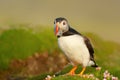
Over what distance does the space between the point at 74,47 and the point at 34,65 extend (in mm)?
18499

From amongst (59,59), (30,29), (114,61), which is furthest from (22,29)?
(114,61)

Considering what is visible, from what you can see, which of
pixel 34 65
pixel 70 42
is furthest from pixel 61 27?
pixel 34 65

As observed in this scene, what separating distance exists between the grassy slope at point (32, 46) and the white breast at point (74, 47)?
53.0 feet

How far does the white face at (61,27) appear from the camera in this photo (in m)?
22.4

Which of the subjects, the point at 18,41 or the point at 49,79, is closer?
→ the point at 49,79

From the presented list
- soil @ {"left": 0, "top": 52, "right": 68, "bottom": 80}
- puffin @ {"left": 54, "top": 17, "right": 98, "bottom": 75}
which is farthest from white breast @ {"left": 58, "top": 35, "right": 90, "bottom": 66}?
soil @ {"left": 0, "top": 52, "right": 68, "bottom": 80}

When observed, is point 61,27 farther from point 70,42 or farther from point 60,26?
point 70,42

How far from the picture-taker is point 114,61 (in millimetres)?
41281

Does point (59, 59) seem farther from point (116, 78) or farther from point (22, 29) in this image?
point (116, 78)

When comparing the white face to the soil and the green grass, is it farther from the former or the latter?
the green grass

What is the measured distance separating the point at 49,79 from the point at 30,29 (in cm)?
2129

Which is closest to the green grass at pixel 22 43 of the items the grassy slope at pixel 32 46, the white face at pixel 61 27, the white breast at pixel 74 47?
the grassy slope at pixel 32 46

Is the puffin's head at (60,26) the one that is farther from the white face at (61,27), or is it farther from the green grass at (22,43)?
the green grass at (22,43)

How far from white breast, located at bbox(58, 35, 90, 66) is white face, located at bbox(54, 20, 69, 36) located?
0.79ft
